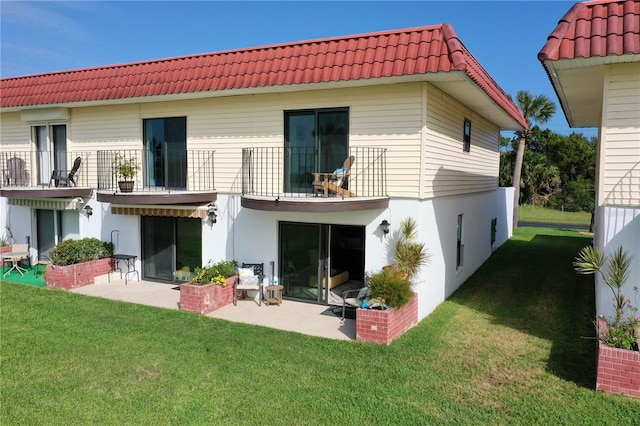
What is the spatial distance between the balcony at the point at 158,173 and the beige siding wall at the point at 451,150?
20.4 feet

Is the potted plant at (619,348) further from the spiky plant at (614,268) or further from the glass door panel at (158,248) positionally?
the glass door panel at (158,248)

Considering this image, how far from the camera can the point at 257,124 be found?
12.3 m

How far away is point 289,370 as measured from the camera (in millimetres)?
7602

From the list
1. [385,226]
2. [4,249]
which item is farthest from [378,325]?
[4,249]

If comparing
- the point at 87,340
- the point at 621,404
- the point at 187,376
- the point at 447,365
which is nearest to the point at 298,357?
the point at 187,376

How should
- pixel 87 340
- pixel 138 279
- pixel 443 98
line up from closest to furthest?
1. pixel 87 340
2. pixel 443 98
3. pixel 138 279

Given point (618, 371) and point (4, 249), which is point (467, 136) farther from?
point (4, 249)

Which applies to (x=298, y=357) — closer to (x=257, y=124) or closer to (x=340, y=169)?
(x=340, y=169)

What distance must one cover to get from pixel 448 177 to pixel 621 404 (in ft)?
23.0

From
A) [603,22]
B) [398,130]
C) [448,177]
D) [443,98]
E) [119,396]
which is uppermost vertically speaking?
[603,22]

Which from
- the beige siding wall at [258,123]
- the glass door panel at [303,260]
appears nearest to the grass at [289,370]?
the glass door panel at [303,260]

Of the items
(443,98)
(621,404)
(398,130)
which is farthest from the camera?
(443,98)

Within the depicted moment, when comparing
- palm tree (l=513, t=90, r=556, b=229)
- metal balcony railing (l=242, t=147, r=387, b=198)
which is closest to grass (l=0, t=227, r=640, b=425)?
metal balcony railing (l=242, t=147, r=387, b=198)

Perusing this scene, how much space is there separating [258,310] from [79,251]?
6566mm
